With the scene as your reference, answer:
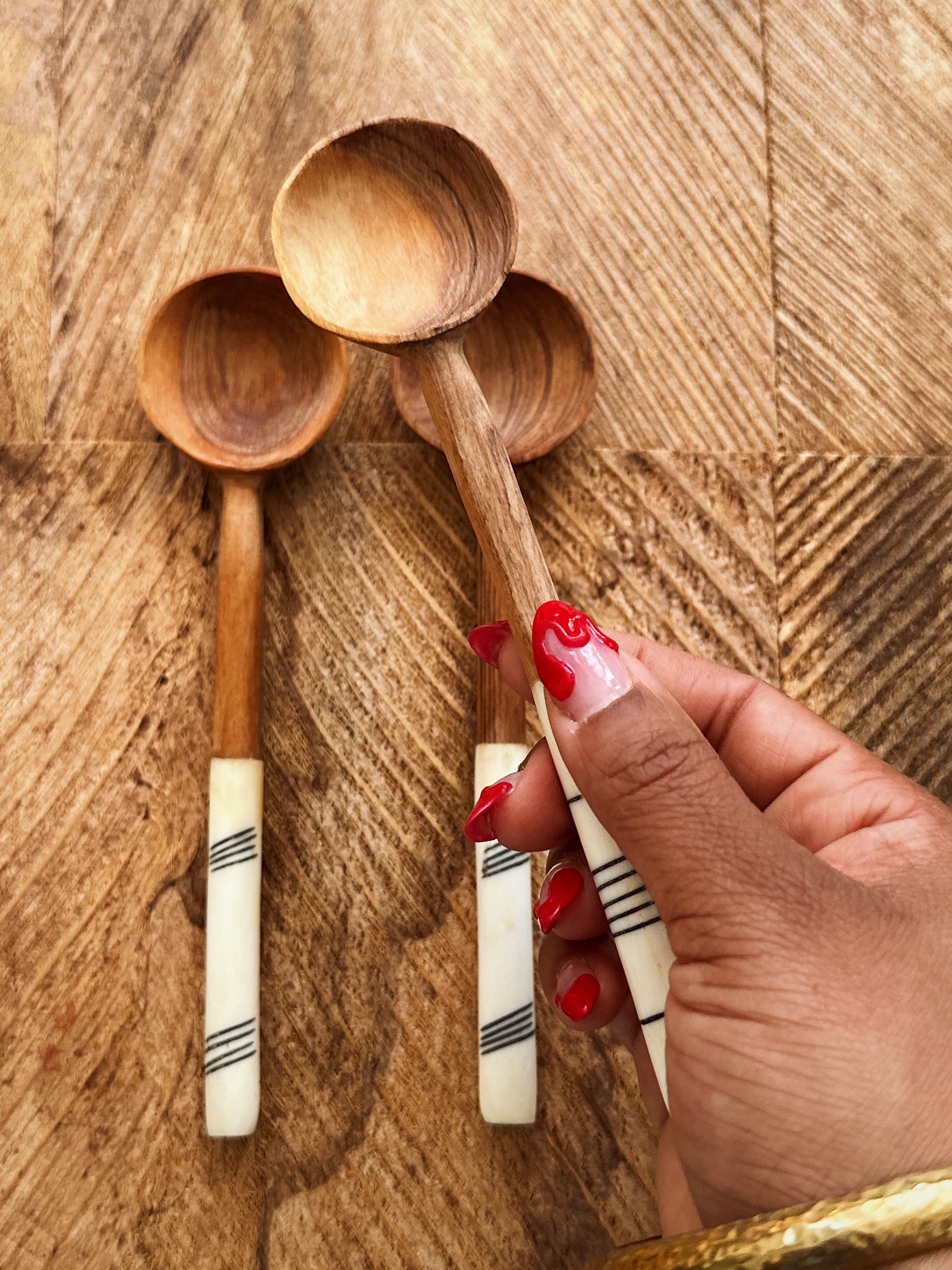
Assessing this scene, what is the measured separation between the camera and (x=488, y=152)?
2.76ft

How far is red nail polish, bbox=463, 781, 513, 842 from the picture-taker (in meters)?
0.62

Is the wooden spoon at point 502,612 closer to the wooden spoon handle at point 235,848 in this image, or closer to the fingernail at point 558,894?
the fingernail at point 558,894

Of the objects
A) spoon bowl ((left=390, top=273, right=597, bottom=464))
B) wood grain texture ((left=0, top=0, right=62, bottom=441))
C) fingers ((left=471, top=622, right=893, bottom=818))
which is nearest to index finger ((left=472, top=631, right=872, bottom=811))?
fingers ((left=471, top=622, right=893, bottom=818))

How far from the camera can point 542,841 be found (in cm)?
62

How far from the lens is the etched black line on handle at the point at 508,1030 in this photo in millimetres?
717

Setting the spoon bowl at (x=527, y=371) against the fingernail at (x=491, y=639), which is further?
the spoon bowl at (x=527, y=371)

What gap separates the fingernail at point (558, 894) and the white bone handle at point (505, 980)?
0.08 m

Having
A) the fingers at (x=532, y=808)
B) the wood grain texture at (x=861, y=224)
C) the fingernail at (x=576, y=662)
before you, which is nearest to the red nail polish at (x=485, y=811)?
the fingers at (x=532, y=808)

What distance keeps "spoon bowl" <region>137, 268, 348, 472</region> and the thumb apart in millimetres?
366

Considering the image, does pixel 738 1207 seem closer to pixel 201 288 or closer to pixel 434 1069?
pixel 434 1069

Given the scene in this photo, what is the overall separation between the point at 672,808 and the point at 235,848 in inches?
15.3

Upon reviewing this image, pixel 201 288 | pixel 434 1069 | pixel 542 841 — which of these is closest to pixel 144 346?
pixel 201 288

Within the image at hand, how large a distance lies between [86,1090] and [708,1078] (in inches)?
20.6

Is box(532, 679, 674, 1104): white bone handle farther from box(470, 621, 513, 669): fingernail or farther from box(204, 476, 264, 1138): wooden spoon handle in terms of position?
box(204, 476, 264, 1138): wooden spoon handle
